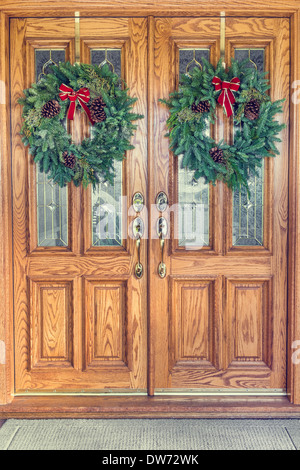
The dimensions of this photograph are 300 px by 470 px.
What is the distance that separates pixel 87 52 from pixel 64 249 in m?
1.13

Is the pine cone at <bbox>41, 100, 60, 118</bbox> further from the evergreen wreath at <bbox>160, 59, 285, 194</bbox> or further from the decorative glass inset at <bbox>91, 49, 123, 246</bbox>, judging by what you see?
the evergreen wreath at <bbox>160, 59, 285, 194</bbox>

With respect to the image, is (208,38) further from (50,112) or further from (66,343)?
(66,343)

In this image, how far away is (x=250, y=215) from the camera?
269cm

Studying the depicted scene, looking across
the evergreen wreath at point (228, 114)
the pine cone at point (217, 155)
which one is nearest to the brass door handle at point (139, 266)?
the evergreen wreath at point (228, 114)

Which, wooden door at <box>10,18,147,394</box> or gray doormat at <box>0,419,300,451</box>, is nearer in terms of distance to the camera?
gray doormat at <box>0,419,300,451</box>

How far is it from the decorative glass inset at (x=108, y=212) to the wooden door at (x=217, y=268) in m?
0.20

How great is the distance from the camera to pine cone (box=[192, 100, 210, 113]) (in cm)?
256

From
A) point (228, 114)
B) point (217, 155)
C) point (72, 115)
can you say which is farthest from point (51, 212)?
point (228, 114)

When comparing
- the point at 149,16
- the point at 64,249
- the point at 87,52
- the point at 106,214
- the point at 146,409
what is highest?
the point at 149,16

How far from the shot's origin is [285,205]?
266cm

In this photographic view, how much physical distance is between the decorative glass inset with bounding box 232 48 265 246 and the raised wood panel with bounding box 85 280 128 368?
0.74 metres

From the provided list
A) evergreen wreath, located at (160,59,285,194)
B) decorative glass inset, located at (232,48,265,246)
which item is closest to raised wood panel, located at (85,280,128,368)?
decorative glass inset, located at (232,48,265,246)

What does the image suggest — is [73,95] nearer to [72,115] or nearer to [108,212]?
[72,115]

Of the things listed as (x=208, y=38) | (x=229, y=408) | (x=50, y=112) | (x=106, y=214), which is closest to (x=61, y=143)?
(x=50, y=112)
